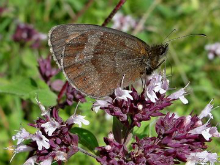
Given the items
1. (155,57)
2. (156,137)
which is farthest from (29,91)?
(156,137)

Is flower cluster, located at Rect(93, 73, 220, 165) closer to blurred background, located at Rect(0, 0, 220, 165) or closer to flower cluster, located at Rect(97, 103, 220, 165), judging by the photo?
flower cluster, located at Rect(97, 103, 220, 165)

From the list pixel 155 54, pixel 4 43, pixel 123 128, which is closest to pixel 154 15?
pixel 4 43

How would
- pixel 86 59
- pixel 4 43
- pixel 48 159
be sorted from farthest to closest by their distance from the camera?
pixel 4 43, pixel 86 59, pixel 48 159

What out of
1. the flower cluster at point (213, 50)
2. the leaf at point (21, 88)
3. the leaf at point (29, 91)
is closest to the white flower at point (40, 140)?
the leaf at point (29, 91)

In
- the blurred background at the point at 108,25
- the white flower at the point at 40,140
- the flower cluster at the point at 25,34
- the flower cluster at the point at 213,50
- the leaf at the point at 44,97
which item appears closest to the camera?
the white flower at the point at 40,140

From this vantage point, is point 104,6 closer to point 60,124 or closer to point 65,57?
point 65,57

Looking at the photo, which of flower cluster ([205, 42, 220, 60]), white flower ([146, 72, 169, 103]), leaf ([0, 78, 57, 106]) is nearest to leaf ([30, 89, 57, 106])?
leaf ([0, 78, 57, 106])

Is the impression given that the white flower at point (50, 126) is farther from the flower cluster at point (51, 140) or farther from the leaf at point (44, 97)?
the leaf at point (44, 97)
